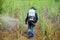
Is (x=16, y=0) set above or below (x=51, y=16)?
above

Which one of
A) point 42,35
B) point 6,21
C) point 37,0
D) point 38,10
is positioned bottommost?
point 42,35

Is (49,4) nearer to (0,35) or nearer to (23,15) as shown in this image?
(23,15)

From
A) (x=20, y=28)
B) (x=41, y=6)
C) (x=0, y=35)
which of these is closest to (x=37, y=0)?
(x=41, y=6)

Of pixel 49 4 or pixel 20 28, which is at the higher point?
pixel 49 4

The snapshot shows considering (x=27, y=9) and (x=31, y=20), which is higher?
(x=27, y=9)

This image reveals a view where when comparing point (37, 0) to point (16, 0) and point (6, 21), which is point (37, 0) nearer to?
point (16, 0)

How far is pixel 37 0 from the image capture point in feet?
5.78

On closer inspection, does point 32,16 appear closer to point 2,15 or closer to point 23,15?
point 23,15

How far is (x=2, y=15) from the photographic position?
1.75 meters

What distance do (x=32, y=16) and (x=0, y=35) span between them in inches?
15.8

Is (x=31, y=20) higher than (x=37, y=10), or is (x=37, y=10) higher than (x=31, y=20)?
(x=37, y=10)

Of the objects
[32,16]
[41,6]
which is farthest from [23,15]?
[41,6]

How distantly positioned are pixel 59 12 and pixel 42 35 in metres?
0.32

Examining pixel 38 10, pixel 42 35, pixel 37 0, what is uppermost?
pixel 37 0
